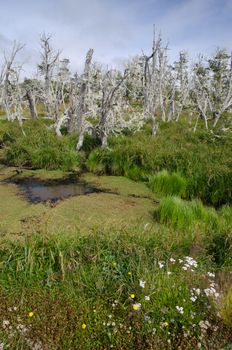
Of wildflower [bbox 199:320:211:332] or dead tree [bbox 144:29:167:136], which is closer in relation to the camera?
wildflower [bbox 199:320:211:332]

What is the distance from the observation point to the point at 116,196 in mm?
7180

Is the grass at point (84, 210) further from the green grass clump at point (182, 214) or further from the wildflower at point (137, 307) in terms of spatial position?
the wildflower at point (137, 307)

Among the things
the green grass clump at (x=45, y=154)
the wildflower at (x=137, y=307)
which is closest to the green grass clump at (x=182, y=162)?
the green grass clump at (x=45, y=154)

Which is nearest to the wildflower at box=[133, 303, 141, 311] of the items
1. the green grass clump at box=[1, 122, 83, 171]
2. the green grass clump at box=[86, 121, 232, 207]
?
the green grass clump at box=[86, 121, 232, 207]

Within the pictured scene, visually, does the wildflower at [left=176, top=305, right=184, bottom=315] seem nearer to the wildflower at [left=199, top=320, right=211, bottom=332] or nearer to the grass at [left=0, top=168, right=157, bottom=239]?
the wildflower at [left=199, top=320, right=211, bottom=332]

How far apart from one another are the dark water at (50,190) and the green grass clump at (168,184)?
143 centimetres

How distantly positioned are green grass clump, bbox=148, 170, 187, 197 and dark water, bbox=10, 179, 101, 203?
1432 mm

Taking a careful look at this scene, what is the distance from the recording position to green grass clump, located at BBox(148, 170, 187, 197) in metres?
7.52

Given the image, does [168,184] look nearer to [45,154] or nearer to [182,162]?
[182,162]

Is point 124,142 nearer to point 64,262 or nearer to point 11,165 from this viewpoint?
point 11,165

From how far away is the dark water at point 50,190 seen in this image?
7174 mm

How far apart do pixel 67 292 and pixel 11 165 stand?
7.59 meters

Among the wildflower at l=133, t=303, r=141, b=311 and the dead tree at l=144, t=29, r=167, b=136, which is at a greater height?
the dead tree at l=144, t=29, r=167, b=136

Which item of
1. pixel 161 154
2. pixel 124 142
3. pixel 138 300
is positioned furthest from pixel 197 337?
pixel 124 142
